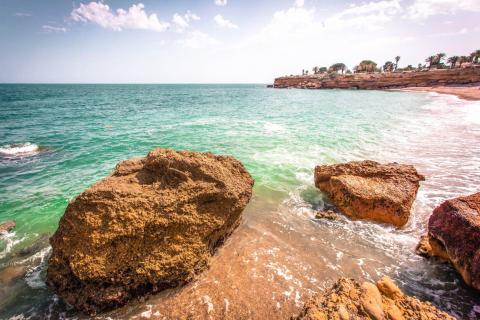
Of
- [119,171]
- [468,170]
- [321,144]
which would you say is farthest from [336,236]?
[321,144]

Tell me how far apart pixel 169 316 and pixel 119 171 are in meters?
3.17

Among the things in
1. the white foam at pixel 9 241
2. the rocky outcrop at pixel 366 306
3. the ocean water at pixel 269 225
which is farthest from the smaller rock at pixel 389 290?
the white foam at pixel 9 241

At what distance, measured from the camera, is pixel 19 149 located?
1373 cm

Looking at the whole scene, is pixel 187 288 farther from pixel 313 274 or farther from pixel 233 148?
pixel 233 148

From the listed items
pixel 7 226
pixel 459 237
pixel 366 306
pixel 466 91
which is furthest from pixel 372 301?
pixel 466 91

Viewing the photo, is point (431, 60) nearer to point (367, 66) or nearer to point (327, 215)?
point (367, 66)

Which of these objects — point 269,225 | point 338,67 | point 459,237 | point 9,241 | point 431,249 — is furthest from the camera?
point 338,67

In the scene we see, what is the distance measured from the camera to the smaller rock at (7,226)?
20.6 feet

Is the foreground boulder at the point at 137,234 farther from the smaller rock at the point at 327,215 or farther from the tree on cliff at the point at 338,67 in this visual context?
the tree on cliff at the point at 338,67

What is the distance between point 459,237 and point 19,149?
19.2 meters

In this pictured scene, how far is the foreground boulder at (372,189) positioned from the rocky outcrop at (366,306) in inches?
132

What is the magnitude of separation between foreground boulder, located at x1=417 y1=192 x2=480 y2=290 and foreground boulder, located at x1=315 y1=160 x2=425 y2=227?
3.49 ft

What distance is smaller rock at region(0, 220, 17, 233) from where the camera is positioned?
20.6 feet

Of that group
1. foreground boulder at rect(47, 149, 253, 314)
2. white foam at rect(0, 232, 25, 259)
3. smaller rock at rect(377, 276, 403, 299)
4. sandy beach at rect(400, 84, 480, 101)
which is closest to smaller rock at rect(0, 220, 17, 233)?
white foam at rect(0, 232, 25, 259)
